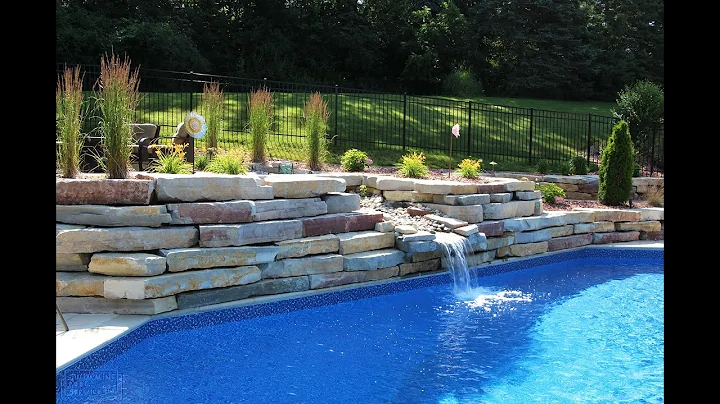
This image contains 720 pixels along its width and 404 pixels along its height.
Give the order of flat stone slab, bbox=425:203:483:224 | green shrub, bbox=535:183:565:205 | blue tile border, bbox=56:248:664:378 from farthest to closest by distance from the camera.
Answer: green shrub, bbox=535:183:565:205, flat stone slab, bbox=425:203:483:224, blue tile border, bbox=56:248:664:378

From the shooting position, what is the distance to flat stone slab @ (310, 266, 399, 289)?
21.5 feet

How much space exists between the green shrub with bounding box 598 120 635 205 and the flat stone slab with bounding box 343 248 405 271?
4.59m

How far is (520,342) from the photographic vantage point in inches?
218

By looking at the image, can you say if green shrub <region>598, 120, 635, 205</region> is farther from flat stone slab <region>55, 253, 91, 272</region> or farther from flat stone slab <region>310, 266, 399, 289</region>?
flat stone slab <region>55, 253, 91, 272</region>

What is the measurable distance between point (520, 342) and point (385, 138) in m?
9.20

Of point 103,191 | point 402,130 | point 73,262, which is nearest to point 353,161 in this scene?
point 103,191

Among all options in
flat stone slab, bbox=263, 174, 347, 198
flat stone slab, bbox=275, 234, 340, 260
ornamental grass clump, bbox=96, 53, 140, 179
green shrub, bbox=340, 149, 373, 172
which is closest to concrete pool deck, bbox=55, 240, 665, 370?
flat stone slab, bbox=275, 234, 340, 260

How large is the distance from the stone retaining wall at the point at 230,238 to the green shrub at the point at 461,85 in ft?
47.2

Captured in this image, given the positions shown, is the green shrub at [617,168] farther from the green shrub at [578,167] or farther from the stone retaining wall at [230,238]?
the stone retaining wall at [230,238]

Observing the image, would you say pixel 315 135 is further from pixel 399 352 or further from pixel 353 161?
pixel 399 352

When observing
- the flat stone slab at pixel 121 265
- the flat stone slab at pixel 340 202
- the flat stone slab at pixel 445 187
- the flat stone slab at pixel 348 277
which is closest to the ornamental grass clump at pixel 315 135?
the flat stone slab at pixel 445 187
